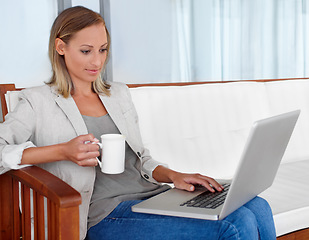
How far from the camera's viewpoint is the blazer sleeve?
1210 millimetres

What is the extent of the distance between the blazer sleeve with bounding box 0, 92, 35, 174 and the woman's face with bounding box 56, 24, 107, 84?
0.66ft

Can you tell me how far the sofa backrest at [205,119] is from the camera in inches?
74.4

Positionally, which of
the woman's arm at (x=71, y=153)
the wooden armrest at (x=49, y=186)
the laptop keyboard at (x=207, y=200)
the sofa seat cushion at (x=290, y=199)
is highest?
the woman's arm at (x=71, y=153)

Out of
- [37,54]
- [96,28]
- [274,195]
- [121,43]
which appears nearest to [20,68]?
[37,54]

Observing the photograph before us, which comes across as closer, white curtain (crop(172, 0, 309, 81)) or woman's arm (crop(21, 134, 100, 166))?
woman's arm (crop(21, 134, 100, 166))

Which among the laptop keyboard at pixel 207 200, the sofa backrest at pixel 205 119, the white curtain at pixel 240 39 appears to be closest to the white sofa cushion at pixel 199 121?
the sofa backrest at pixel 205 119

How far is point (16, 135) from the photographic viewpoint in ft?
4.23

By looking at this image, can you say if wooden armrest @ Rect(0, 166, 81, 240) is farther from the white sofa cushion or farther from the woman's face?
the white sofa cushion

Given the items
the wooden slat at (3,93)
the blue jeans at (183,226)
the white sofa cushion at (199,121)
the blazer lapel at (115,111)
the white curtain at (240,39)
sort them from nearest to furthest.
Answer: the blue jeans at (183,226) → the blazer lapel at (115,111) → the wooden slat at (3,93) → the white sofa cushion at (199,121) → the white curtain at (240,39)

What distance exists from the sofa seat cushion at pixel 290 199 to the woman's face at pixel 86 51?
0.87 metres

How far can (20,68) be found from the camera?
2.85 m

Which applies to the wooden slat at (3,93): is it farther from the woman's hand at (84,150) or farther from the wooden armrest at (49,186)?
the woman's hand at (84,150)

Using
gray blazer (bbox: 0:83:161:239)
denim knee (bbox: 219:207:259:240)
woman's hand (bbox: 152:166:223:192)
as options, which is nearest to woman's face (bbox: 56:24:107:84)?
gray blazer (bbox: 0:83:161:239)

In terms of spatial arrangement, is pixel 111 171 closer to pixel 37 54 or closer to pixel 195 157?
pixel 195 157
